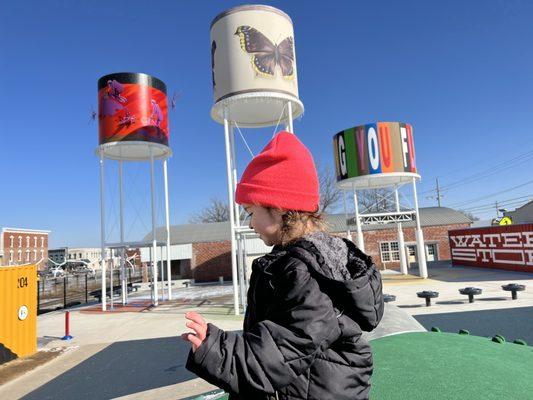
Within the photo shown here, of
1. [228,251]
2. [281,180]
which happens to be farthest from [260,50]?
[228,251]

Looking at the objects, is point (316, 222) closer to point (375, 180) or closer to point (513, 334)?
point (513, 334)

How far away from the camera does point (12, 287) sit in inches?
356

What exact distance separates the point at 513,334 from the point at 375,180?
Answer: 543 inches

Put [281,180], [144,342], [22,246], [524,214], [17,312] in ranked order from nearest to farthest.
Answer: [281,180] < [17,312] < [144,342] < [524,214] < [22,246]

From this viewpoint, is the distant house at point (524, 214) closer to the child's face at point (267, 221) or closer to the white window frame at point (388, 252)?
the white window frame at point (388, 252)

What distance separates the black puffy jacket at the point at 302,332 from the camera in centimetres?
138

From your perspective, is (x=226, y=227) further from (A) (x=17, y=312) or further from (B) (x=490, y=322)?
(B) (x=490, y=322)

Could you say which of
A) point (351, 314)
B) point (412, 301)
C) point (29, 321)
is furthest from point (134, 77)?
point (351, 314)

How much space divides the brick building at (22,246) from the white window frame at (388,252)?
44.9m

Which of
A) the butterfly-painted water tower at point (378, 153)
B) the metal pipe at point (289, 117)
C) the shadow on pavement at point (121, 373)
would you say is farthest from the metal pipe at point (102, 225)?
the butterfly-painted water tower at point (378, 153)

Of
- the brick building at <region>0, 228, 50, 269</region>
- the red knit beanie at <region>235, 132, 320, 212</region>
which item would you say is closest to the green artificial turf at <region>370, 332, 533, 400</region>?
the red knit beanie at <region>235, 132, 320, 212</region>

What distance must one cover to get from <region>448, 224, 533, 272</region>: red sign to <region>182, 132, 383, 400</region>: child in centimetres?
2267

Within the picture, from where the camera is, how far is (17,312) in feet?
29.8

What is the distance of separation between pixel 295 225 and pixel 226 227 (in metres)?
34.0
